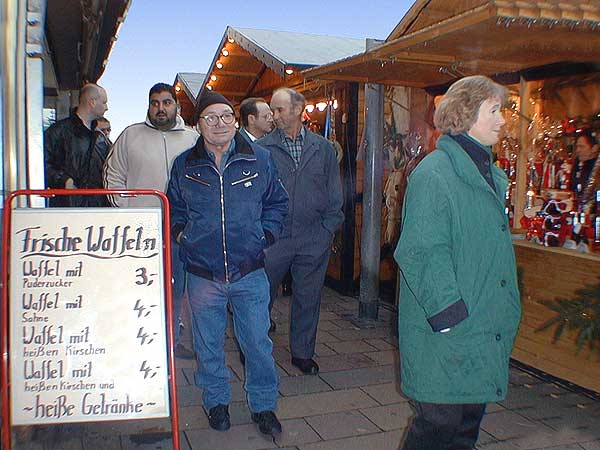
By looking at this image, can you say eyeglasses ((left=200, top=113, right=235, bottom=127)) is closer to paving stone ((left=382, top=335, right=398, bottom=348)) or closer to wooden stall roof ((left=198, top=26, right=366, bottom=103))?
paving stone ((left=382, top=335, right=398, bottom=348))

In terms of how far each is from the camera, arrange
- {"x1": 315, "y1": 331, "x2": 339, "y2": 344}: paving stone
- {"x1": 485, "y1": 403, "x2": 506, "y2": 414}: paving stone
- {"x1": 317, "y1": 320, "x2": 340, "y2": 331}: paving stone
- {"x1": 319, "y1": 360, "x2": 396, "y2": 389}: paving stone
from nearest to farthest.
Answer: {"x1": 485, "y1": 403, "x2": 506, "y2": 414}: paving stone, {"x1": 319, "y1": 360, "x2": 396, "y2": 389}: paving stone, {"x1": 315, "y1": 331, "x2": 339, "y2": 344}: paving stone, {"x1": 317, "y1": 320, "x2": 340, "y2": 331}: paving stone

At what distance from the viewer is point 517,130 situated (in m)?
5.44

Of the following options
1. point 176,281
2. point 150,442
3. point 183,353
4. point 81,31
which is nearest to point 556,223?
point 176,281

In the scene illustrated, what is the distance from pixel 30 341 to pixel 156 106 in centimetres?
209

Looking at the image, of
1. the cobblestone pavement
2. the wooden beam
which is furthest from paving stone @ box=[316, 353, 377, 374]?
the wooden beam

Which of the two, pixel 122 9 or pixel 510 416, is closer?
pixel 510 416

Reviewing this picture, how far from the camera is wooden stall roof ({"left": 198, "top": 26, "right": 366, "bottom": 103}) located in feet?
25.7

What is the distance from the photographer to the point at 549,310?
461cm

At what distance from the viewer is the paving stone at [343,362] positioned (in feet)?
16.6

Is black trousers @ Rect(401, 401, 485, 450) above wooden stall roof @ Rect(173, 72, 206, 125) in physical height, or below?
below

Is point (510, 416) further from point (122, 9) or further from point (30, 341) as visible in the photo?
point (122, 9)

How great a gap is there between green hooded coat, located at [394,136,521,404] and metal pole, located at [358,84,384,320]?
3.68m

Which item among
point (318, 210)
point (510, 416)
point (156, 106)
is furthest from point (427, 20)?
point (510, 416)

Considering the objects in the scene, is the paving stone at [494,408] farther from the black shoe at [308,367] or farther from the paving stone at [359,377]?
the black shoe at [308,367]
